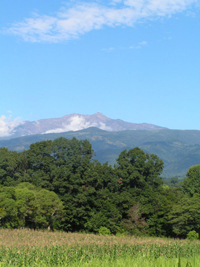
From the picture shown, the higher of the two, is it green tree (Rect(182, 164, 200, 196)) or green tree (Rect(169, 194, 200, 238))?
green tree (Rect(182, 164, 200, 196))

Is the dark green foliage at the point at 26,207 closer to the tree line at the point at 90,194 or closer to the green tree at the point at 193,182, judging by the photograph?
the tree line at the point at 90,194

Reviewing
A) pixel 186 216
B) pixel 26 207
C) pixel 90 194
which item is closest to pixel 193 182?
pixel 186 216

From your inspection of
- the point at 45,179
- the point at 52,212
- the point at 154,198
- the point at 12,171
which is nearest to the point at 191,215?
the point at 154,198

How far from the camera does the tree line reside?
5291 centimetres

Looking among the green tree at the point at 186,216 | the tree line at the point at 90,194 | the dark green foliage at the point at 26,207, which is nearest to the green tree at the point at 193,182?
the tree line at the point at 90,194

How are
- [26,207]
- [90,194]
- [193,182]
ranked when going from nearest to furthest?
[26,207] < [90,194] < [193,182]

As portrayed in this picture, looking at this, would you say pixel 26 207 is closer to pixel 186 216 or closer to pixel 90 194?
pixel 90 194

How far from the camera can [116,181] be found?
2464 inches

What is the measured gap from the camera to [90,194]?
6131cm

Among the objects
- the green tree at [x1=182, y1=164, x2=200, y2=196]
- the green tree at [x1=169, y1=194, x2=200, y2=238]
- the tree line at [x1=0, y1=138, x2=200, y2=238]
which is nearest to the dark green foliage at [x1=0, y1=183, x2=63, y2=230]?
the tree line at [x1=0, y1=138, x2=200, y2=238]

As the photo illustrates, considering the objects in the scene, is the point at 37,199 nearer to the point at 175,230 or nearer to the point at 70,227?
the point at 70,227

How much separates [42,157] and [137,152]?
19074mm

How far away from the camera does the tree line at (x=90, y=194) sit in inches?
2083

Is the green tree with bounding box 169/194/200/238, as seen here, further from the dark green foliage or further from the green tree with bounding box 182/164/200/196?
the dark green foliage
